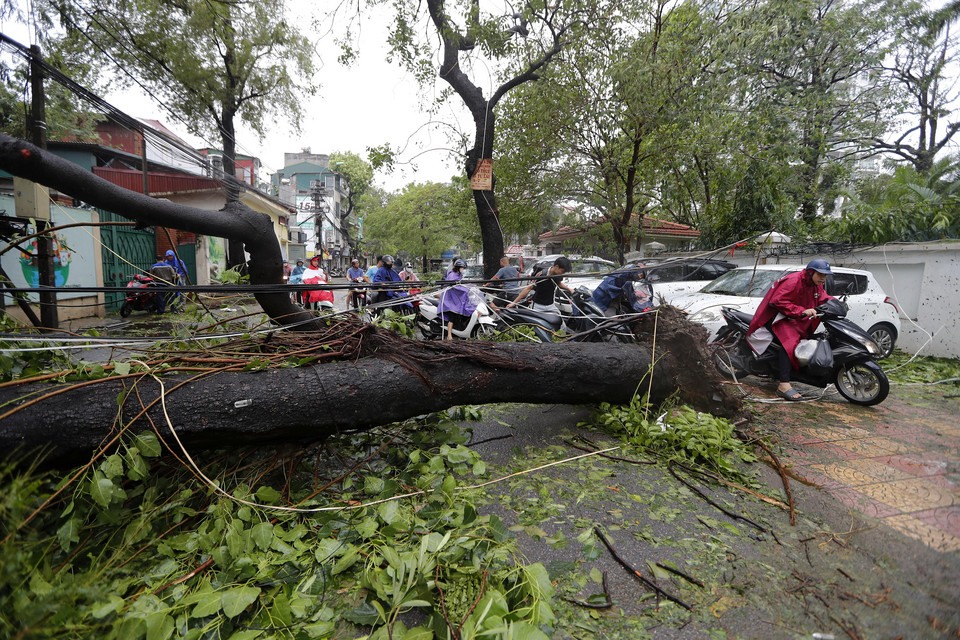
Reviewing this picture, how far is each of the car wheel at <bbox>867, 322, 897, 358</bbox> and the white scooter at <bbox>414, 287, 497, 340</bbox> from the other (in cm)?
636

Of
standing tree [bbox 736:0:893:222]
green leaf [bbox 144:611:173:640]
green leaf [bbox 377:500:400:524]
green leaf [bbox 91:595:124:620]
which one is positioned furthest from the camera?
standing tree [bbox 736:0:893:222]

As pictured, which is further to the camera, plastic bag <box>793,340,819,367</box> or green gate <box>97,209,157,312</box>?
green gate <box>97,209,157,312</box>

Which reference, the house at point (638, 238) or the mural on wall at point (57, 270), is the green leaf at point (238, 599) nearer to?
the mural on wall at point (57, 270)

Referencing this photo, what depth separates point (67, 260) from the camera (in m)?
9.82

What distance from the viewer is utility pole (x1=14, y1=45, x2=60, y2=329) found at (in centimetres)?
550

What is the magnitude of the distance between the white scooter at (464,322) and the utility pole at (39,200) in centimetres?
438

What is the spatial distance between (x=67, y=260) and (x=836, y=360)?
45.6 feet

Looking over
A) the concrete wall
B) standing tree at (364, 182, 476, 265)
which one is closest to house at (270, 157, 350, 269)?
standing tree at (364, 182, 476, 265)

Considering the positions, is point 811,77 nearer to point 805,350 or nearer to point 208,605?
point 805,350

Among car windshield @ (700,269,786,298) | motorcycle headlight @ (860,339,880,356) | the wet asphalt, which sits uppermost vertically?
car windshield @ (700,269,786,298)

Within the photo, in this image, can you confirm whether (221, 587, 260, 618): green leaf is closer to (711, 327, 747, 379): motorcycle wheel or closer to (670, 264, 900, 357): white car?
(711, 327, 747, 379): motorcycle wheel

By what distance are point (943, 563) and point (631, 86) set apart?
867 centimetres

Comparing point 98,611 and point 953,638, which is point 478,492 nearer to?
point 98,611

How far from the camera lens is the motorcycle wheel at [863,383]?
15.8 ft
